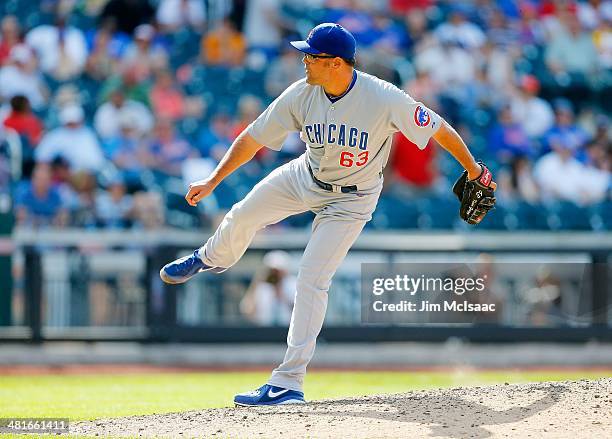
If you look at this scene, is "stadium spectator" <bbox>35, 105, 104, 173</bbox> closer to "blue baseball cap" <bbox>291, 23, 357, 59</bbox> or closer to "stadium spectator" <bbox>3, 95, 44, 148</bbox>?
"stadium spectator" <bbox>3, 95, 44, 148</bbox>

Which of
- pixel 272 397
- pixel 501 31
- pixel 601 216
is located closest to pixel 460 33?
pixel 501 31

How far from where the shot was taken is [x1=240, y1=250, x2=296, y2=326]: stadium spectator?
11000 mm

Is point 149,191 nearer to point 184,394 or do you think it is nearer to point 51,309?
point 51,309

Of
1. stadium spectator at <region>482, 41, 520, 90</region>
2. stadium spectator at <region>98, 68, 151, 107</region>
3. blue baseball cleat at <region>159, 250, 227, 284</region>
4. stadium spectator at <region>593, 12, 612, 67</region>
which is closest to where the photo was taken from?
blue baseball cleat at <region>159, 250, 227, 284</region>

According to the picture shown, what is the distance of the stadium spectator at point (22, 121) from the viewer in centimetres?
1241

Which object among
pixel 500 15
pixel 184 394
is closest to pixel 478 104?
pixel 500 15

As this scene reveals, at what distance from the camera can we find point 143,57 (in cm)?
1355

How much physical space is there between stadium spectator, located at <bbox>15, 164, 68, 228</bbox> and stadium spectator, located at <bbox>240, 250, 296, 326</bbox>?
6.83 feet

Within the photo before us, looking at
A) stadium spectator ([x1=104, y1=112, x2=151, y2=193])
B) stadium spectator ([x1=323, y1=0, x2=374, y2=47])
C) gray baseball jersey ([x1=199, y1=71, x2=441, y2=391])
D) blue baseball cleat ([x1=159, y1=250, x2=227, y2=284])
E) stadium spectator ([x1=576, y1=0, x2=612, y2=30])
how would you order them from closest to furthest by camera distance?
gray baseball jersey ([x1=199, y1=71, x2=441, y2=391]), blue baseball cleat ([x1=159, y1=250, x2=227, y2=284]), stadium spectator ([x1=104, y1=112, x2=151, y2=193]), stadium spectator ([x1=323, y1=0, x2=374, y2=47]), stadium spectator ([x1=576, y1=0, x2=612, y2=30])

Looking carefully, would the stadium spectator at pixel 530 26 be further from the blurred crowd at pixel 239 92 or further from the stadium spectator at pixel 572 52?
the stadium spectator at pixel 572 52

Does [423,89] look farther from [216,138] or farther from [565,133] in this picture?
[216,138]

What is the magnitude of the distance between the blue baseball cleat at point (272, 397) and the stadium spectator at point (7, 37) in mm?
7954

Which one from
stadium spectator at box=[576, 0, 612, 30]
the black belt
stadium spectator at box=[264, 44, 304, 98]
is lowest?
the black belt

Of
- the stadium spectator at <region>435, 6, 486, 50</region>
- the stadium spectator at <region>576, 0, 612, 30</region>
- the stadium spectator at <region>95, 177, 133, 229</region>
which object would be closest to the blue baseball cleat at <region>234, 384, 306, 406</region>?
the stadium spectator at <region>95, 177, 133, 229</region>
